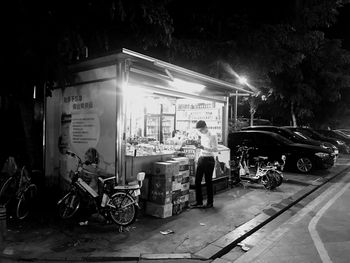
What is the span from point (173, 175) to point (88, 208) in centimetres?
190

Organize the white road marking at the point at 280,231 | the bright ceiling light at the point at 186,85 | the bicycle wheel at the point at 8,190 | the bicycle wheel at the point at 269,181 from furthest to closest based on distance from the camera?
the bicycle wheel at the point at 269,181 < the bright ceiling light at the point at 186,85 < the bicycle wheel at the point at 8,190 < the white road marking at the point at 280,231

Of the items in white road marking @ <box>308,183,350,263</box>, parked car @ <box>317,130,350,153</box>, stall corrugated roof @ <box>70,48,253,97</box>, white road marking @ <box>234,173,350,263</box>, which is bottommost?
white road marking @ <box>234,173,350,263</box>

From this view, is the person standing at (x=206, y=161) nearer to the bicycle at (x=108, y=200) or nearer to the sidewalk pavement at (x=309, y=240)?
the bicycle at (x=108, y=200)

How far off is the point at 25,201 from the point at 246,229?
431 cm

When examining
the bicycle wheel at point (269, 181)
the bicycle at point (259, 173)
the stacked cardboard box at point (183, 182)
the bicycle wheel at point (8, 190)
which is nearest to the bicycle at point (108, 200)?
the stacked cardboard box at point (183, 182)

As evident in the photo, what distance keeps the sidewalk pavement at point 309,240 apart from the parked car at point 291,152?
16.1 feet

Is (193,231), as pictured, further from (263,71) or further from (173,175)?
(263,71)

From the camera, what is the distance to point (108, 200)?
607cm

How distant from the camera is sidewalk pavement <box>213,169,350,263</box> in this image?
4.91 metres

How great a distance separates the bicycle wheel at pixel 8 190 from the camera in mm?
6801

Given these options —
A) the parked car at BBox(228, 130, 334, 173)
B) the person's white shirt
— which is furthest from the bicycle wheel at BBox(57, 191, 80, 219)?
the parked car at BBox(228, 130, 334, 173)

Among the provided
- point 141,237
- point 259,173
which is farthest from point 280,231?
point 259,173

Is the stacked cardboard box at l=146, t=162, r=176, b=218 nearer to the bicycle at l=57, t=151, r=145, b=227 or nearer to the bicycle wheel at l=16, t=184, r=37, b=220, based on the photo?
the bicycle at l=57, t=151, r=145, b=227

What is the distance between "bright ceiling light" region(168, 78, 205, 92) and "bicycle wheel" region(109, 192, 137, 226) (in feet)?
10.6
